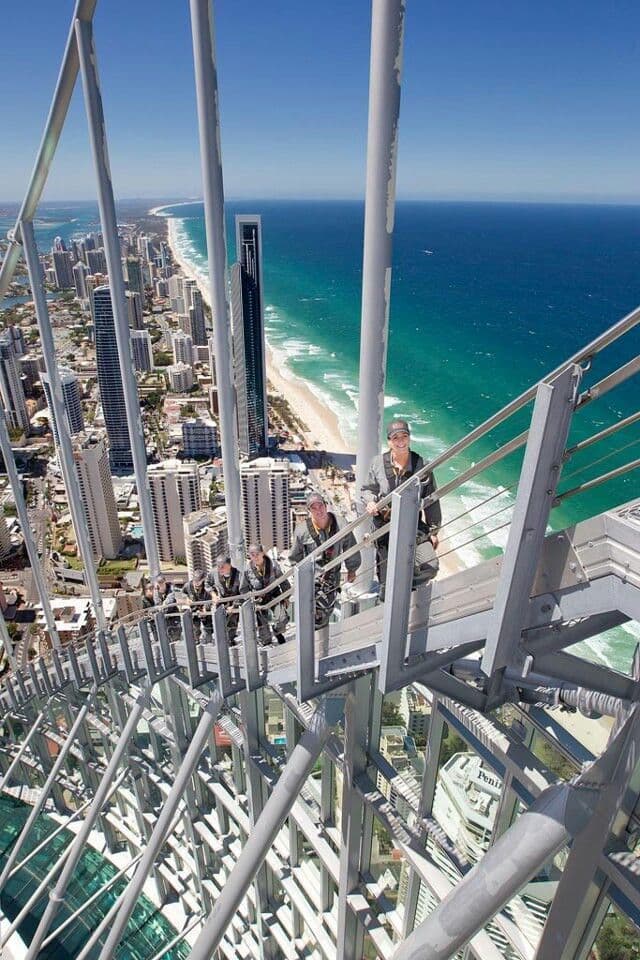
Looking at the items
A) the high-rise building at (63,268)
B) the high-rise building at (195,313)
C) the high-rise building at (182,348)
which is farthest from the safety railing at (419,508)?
the high-rise building at (195,313)

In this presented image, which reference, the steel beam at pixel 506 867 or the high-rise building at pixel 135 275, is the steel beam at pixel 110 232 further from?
the high-rise building at pixel 135 275

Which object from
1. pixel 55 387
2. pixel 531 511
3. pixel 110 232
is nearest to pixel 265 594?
pixel 531 511

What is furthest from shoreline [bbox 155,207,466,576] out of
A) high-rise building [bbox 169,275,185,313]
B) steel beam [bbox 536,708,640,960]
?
steel beam [bbox 536,708,640,960]

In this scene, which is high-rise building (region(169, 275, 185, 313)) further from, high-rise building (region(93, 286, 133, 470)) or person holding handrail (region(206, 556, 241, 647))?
person holding handrail (region(206, 556, 241, 647))

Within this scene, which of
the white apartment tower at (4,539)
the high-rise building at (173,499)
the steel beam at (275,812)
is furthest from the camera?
the high-rise building at (173,499)

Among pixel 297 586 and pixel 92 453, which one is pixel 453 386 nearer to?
pixel 92 453

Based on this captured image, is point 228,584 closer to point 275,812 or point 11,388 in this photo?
point 275,812
